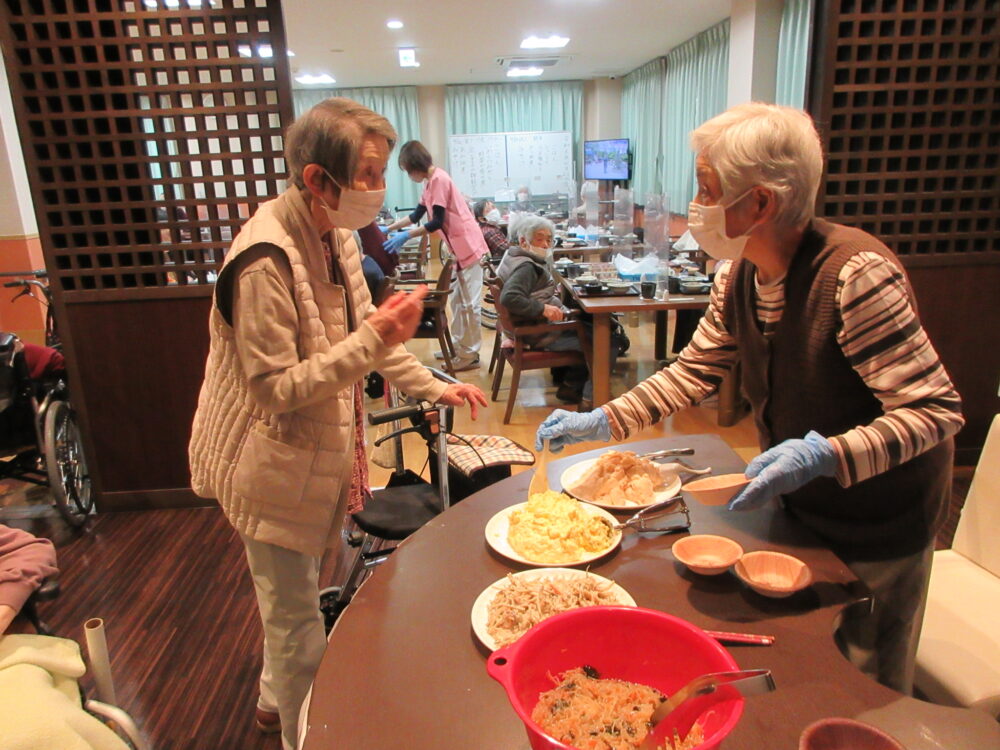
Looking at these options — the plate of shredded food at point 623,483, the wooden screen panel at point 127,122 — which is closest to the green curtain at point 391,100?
the wooden screen panel at point 127,122

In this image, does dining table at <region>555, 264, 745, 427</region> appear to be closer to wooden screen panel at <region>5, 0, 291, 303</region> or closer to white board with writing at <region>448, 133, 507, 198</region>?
wooden screen panel at <region>5, 0, 291, 303</region>

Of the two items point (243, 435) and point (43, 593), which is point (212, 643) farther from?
point (243, 435)

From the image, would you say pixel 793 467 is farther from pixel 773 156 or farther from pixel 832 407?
pixel 773 156

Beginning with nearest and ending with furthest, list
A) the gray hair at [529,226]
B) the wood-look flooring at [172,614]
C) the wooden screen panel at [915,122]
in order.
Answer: the wood-look flooring at [172,614] → the wooden screen panel at [915,122] → the gray hair at [529,226]

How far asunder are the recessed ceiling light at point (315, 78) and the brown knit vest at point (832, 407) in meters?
9.52

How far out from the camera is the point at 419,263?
7.61 metres

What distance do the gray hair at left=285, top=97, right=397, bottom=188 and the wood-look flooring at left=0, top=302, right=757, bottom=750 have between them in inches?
57.7

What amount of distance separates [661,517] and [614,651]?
0.49m

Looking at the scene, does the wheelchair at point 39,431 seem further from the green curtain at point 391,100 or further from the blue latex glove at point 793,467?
the green curtain at point 391,100

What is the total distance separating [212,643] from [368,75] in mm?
9070

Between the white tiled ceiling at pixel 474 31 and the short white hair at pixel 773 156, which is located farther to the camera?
the white tiled ceiling at pixel 474 31

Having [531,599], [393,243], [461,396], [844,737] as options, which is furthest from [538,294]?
[844,737]

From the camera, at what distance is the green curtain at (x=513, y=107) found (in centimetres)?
1147

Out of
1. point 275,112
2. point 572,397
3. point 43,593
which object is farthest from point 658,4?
point 43,593
